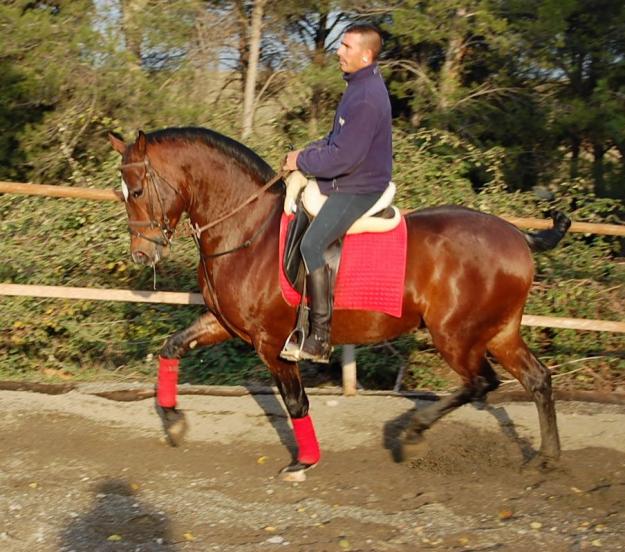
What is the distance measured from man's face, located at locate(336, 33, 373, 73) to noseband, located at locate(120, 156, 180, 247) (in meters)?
1.23

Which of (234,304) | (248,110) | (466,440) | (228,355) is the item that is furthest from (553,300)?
(248,110)

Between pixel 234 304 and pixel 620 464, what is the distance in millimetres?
2665

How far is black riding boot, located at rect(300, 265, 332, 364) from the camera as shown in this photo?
4.70 m

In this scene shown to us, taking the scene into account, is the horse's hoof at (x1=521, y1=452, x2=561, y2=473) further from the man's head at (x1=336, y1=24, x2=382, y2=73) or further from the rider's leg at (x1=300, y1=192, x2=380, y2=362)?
the man's head at (x1=336, y1=24, x2=382, y2=73)

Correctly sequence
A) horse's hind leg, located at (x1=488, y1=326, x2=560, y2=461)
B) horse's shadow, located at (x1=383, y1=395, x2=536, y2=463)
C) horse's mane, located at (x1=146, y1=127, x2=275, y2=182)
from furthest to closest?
horse's shadow, located at (x1=383, y1=395, x2=536, y2=463)
horse's hind leg, located at (x1=488, y1=326, x2=560, y2=461)
horse's mane, located at (x1=146, y1=127, x2=275, y2=182)

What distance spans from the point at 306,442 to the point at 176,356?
1.03m

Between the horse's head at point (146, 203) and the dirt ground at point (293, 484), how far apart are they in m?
1.36

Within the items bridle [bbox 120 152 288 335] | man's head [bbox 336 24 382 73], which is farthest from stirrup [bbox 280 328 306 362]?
man's head [bbox 336 24 382 73]

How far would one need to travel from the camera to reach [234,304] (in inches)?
194

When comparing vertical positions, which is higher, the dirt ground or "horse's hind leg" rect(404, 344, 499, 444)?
"horse's hind leg" rect(404, 344, 499, 444)

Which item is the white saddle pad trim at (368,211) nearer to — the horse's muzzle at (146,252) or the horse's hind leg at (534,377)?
the horse's muzzle at (146,252)

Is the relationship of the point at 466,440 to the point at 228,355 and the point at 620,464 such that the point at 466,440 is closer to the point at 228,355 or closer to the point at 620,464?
the point at 620,464

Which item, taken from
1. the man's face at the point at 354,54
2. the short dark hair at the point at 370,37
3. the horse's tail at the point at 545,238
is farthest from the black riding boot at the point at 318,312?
the horse's tail at the point at 545,238

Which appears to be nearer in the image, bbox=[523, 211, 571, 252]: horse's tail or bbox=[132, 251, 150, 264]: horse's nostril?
bbox=[132, 251, 150, 264]: horse's nostril
